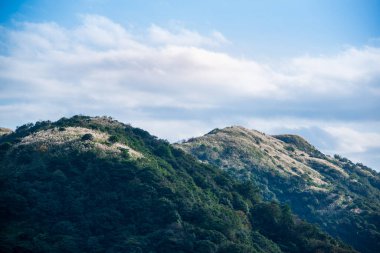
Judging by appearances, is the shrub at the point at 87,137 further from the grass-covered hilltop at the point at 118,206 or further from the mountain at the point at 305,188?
the mountain at the point at 305,188

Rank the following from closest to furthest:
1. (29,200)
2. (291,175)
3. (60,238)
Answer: (60,238)
(29,200)
(291,175)

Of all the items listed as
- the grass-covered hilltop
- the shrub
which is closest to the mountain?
the grass-covered hilltop

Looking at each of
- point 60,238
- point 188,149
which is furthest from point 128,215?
point 188,149

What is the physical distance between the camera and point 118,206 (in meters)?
89.2

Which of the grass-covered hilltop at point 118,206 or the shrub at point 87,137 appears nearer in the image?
the grass-covered hilltop at point 118,206

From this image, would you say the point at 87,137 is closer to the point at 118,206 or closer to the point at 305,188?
the point at 118,206

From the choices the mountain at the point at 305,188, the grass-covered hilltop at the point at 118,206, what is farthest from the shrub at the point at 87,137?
the mountain at the point at 305,188

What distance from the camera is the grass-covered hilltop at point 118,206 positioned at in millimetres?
79062

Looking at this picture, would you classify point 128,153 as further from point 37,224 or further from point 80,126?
point 37,224

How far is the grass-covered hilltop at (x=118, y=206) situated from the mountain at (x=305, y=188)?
134 ft

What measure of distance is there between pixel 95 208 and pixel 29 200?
12.4 meters

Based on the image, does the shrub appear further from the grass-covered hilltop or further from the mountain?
the mountain

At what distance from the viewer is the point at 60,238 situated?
3000 inches

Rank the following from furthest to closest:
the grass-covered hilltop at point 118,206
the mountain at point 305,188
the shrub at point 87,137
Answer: the mountain at point 305,188 < the shrub at point 87,137 < the grass-covered hilltop at point 118,206
